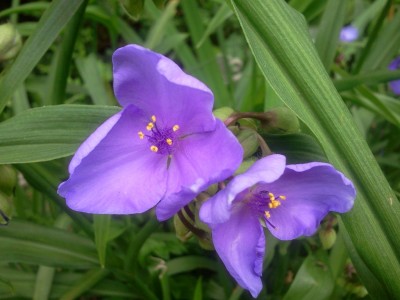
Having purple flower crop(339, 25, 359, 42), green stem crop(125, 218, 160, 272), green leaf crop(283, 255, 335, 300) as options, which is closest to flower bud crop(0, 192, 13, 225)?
green stem crop(125, 218, 160, 272)

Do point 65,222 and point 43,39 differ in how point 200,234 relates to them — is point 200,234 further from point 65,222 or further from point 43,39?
point 65,222

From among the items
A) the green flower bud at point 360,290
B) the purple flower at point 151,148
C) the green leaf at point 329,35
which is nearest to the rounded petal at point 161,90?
the purple flower at point 151,148

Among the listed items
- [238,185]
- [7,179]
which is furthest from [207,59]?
[238,185]

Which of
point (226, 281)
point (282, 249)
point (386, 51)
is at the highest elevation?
point (386, 51)

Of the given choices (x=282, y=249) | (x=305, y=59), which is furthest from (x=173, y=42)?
(x=305, y=59)

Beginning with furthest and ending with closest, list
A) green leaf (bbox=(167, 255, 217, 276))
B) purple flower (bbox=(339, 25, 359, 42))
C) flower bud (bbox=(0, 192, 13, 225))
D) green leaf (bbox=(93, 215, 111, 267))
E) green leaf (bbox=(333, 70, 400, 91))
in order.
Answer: purple flower (bbox=(339, 25, 359, 42)) → green leaf (bbox=(167, 255, 217, 276)) → green leaf (bbox=(333, 70, 400, 91)) → green leaf (bbox=(93, 215, 111, 267)) → flower bud (bbox=(0, 192, 13, 225))

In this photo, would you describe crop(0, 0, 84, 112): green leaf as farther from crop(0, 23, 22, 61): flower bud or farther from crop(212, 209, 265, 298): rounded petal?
crop(212, 209, 265, 298): rounded petal

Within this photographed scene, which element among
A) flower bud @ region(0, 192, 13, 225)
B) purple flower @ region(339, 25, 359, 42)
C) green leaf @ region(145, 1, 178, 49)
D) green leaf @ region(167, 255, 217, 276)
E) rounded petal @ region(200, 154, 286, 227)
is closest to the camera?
rounded petal @ region(200, 154, 286, 227)

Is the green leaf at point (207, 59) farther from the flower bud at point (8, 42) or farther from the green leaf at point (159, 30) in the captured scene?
the flower bud at point (8, 42)
